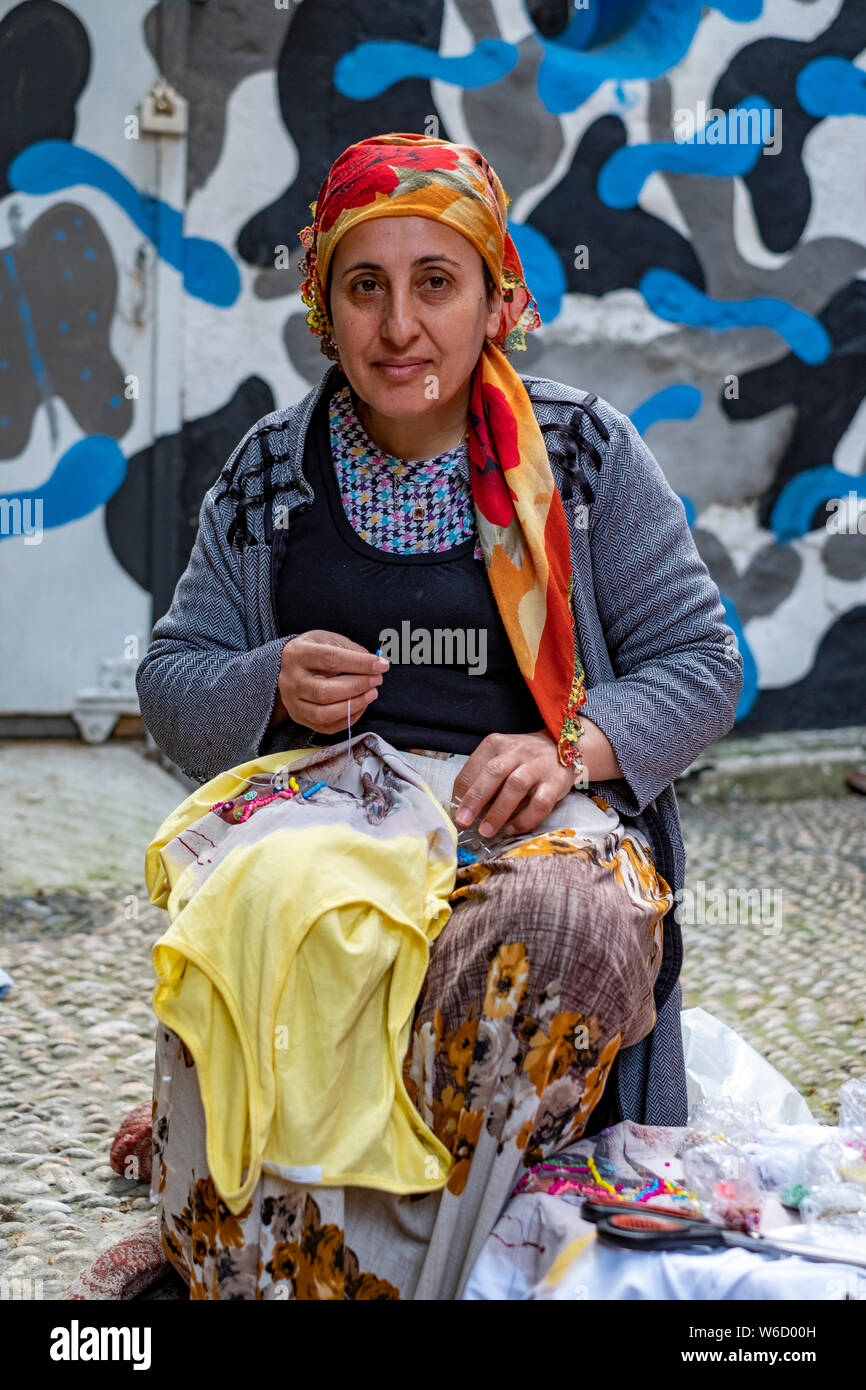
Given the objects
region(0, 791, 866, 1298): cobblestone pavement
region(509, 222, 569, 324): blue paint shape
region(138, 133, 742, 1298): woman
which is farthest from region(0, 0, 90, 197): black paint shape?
region(138, 133, 742, 1298): woman

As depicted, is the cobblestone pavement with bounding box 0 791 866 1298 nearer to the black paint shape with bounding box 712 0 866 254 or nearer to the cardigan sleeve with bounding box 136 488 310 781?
the cardigan sleeve with bounding box 136 488 310 781

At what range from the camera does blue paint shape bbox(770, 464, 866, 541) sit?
6.77 meters

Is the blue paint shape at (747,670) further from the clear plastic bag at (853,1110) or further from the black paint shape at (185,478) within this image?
the clear plastic bag at (853,1110)

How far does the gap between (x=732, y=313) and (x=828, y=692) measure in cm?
197

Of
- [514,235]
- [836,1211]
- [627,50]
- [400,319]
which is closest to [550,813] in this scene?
[836,1211]

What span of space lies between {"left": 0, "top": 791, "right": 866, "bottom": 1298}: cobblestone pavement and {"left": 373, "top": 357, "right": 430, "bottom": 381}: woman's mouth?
69.9 inches

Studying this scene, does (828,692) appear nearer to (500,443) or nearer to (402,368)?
(500,443)

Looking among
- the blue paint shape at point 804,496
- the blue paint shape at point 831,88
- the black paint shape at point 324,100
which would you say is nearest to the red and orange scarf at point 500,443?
the black paint shape at point 324,100

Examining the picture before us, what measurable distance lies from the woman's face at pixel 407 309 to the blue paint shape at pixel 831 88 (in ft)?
15.8
